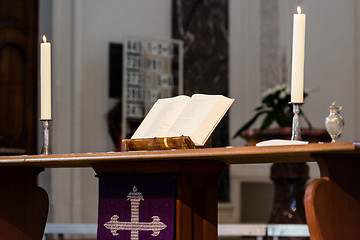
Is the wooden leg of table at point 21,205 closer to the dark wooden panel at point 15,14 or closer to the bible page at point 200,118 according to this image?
the bible page at point 200,118

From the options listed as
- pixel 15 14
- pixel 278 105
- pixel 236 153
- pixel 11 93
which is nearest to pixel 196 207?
pixel 236 153

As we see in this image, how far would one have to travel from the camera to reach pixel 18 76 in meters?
5.96

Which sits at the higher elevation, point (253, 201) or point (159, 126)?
point (159, 126)

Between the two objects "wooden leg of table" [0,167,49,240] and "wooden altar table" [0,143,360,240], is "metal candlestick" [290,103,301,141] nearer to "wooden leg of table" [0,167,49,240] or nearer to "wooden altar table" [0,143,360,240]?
A: "wooden altar table" [0,143,360,240]

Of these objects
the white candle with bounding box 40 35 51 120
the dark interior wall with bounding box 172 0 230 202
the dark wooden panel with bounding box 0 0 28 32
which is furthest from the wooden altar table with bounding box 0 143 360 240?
the dark interior wall with bounding box 172 0 230 202

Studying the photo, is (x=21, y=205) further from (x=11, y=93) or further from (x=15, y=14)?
(x=15, y=14)

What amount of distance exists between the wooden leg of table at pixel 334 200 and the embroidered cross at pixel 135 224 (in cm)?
54

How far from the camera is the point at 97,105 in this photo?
641 centimetres

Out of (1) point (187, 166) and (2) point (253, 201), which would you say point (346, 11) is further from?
(1) point (187, 166)

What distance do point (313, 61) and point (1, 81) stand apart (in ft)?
11.8

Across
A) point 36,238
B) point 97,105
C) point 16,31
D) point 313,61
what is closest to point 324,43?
point 313,61

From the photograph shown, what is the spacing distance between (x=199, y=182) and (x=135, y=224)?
23cm

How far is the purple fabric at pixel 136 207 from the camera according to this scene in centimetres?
213

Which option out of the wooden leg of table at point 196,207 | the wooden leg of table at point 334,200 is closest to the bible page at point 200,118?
the wooden leg of table at point 196,207
